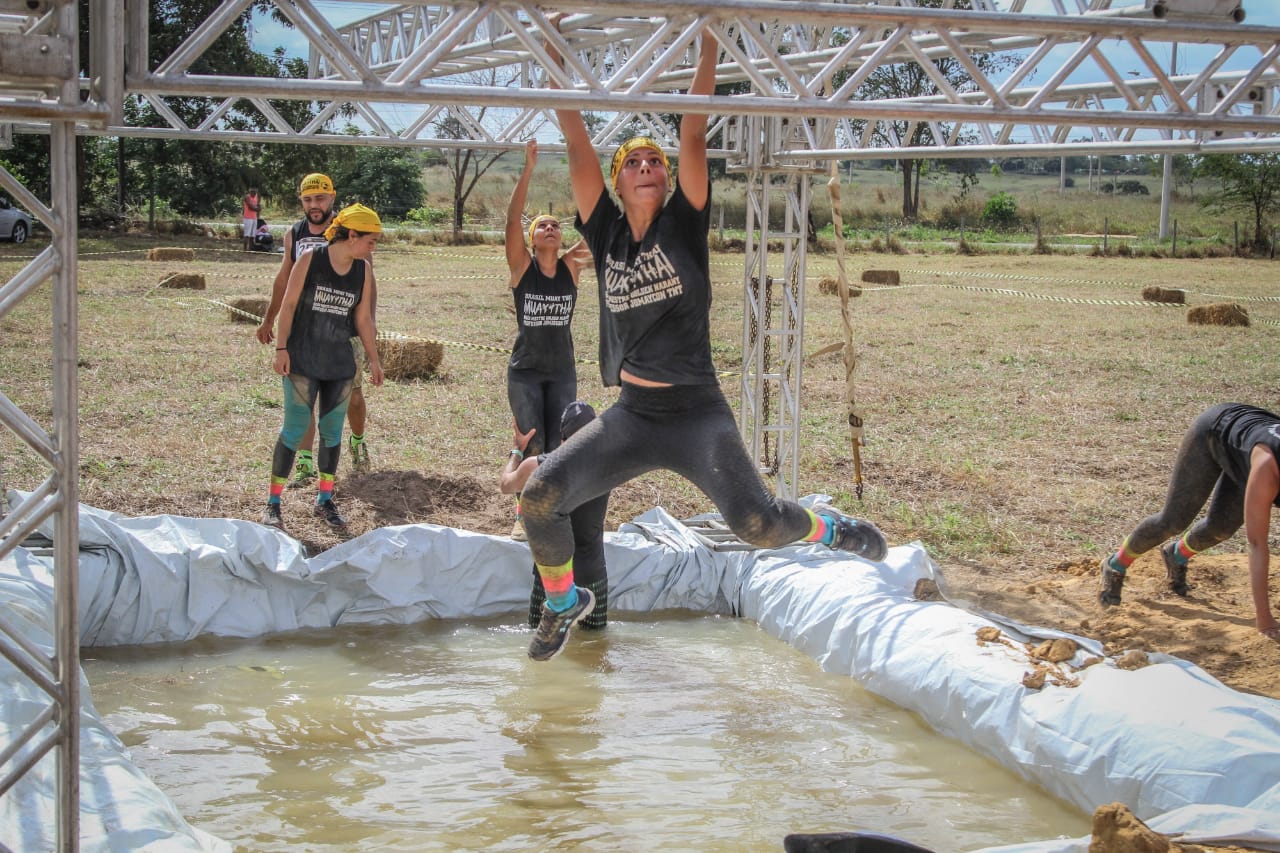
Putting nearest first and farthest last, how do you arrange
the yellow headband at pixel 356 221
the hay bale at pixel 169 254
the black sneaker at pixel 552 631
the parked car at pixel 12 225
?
the black sneaker at pixel 552 631
the yellow headband at pixel 356 221
the hay bale at pixel 169 254
the parked car at pixel 12 225

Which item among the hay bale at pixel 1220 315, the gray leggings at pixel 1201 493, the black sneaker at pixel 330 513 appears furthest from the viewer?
the hay bale at pixel 1220 315

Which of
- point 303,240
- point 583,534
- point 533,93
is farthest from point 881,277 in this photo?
point 533,93

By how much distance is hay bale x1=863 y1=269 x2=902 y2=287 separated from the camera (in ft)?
81.9

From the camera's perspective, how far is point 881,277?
25078mm

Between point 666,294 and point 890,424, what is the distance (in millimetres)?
7145

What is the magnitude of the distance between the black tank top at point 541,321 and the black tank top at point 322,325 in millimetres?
1170

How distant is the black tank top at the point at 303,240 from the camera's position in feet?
25.8

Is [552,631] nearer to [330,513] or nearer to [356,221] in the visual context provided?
[330,513]

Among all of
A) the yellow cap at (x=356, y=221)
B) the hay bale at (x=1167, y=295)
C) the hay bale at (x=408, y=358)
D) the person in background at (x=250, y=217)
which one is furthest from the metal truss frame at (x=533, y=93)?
the person in background at (x=250, y=217)

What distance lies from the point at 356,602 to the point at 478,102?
11.0 feet

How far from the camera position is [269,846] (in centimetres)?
406

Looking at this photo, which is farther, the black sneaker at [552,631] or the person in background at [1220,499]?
the person in background at [1220,499]

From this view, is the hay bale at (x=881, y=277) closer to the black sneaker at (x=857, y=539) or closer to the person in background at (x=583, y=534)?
the person in background at (x=583, y=534)

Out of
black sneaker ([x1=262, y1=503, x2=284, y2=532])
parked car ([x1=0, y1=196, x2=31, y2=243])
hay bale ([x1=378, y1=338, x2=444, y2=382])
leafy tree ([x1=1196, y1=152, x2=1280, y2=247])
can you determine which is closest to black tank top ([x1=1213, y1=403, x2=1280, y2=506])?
black sneaker ([x1=262, y1=503, x2=284, y2=532])
